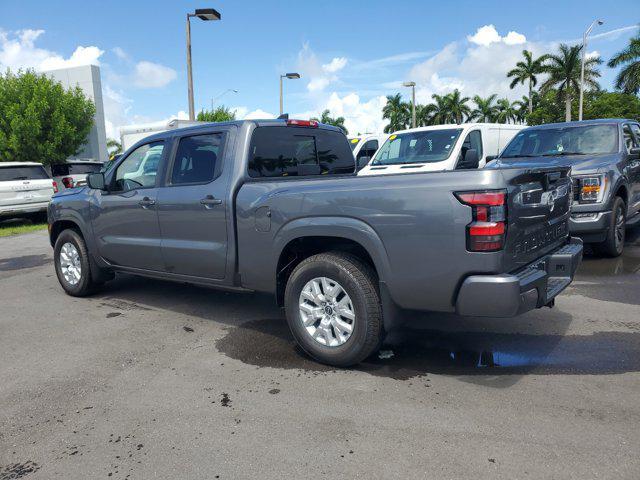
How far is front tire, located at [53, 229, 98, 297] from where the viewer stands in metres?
6.11

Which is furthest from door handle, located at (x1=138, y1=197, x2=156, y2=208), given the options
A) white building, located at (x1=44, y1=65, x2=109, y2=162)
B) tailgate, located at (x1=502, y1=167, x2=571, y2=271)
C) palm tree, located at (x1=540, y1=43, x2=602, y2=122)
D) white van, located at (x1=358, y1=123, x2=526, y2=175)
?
palm tree, located at (x1=540, y1=43, x2=602, y2=122)

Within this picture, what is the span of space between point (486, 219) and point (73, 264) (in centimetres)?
516

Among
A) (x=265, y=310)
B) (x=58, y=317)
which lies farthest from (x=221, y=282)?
(x=58, y=317)

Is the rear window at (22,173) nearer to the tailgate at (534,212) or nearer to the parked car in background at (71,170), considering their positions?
the parked car in background at (71,170)

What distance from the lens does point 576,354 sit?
4.01 metres

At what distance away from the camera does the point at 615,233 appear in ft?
23.0

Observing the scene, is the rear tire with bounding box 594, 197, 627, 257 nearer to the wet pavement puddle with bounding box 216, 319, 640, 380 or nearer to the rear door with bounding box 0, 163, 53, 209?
the wet pavement puddle with bounding box 216, 319, 640, 380

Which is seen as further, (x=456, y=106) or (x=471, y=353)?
(x=456, y=106)

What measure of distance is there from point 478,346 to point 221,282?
2274mm

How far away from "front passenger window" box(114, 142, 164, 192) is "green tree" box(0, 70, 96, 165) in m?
20.8

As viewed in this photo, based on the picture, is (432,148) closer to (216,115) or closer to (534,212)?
(534,212)

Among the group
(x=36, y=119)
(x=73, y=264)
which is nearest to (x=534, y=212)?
(x=73, y=264)

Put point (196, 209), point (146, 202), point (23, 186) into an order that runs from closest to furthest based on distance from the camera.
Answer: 1. point (196, 209)
2. point (146, 202)
3. point (23, 186)

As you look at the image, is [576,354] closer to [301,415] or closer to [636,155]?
[301,415]
